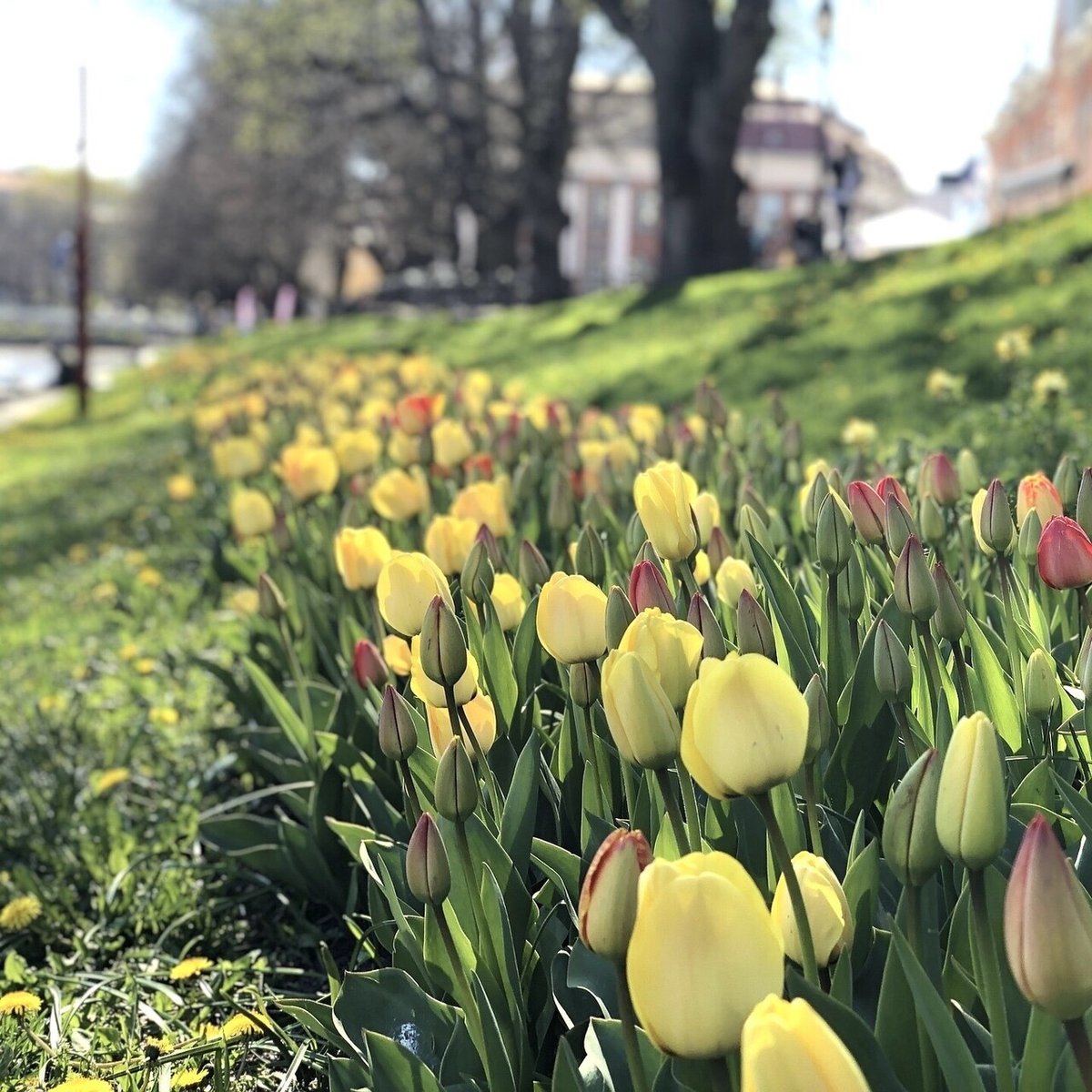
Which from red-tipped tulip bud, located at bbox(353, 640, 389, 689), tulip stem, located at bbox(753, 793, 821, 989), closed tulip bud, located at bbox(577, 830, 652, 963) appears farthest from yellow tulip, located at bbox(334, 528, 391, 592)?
closed tulip bud, located at bbox(577, 830, 652, 963)

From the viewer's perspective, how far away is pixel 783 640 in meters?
1.66

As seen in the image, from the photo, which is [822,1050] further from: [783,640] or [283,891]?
[283,891]

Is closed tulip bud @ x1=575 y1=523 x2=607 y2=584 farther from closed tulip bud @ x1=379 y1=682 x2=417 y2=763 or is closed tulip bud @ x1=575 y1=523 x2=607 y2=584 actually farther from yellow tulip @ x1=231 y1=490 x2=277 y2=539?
yellow tulip @ x1=231 y1=490 x2=277 y2=539

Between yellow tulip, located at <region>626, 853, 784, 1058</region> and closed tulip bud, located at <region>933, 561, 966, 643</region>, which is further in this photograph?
closed tulip bud, located at <region>933, 561, 966, 643</region>

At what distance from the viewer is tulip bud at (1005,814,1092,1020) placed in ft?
2.65

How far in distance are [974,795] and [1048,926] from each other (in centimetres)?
17

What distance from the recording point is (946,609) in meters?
1.52

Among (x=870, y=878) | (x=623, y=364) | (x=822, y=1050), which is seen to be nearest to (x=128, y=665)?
(x=870, y=878)

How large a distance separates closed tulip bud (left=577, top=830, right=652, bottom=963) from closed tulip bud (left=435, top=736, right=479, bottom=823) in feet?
1.14

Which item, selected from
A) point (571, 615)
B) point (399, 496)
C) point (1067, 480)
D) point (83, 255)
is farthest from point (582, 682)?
point (83, 255)

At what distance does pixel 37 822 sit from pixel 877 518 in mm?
1894

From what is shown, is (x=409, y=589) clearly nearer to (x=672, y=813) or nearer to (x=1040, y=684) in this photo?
(x=672, y=813)

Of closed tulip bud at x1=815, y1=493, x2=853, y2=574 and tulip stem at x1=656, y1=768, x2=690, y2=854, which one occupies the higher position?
closed tulip bud at x1=815, y1=493, x2=853, y2=574

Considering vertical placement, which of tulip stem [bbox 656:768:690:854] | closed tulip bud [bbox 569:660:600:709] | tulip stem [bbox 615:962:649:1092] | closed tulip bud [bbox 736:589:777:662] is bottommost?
tulip stem [bbox 615:962:649:1092]
